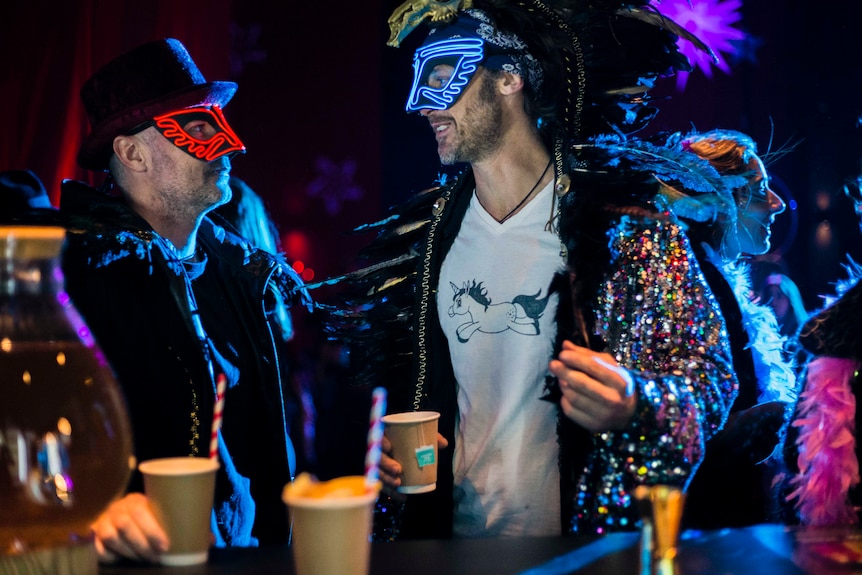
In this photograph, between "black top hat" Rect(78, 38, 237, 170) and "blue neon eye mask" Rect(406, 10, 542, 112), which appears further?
"black top hat" Rect(78, 38, 237, 170)

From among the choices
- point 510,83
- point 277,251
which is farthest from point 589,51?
point 277,251

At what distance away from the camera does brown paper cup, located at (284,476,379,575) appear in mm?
875

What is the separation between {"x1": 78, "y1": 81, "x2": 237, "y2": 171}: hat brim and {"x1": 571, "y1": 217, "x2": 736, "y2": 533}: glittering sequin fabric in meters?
1.30

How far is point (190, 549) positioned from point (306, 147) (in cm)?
230

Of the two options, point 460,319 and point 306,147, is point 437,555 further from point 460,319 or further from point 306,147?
point 306,147

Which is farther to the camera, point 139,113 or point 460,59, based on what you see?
point 139,113

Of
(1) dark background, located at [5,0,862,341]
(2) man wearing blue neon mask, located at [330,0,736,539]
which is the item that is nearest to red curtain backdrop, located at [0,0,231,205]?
(1) dark background, located at [5,0,862,341]

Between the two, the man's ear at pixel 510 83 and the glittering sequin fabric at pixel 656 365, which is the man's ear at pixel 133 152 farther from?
the glittering sequin fabric at pixel 656 365

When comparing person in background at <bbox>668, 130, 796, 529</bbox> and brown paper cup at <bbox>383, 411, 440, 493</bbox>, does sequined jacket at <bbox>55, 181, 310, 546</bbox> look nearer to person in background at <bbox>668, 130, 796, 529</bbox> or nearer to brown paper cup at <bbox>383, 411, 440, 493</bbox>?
brown paper cup at <bbox>383, 411, 440, 493</bbox>

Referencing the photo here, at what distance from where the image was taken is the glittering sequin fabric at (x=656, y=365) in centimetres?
141

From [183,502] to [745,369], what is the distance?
1.87 meters

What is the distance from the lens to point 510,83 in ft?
6.51

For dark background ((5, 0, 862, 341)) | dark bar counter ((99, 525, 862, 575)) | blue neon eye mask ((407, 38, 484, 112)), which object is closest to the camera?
dark bar counter ((99, 525, 862, 575))

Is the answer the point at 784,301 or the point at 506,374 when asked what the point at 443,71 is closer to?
the point at 506,374
